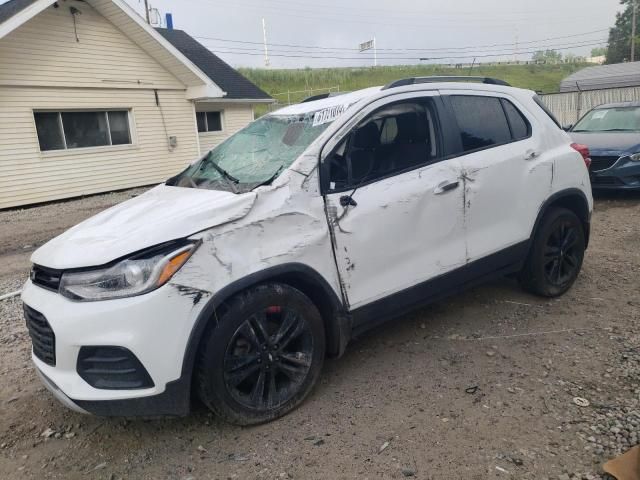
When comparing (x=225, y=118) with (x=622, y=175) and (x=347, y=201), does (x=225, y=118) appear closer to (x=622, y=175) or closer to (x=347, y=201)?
(x=622, y=175)

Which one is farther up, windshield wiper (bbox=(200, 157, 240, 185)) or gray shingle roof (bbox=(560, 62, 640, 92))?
gray shingle roof (bbox=(560, 62, 640, 92))

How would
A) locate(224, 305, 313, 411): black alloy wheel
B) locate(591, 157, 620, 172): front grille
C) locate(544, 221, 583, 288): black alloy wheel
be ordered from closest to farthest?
locate(224, 305, 313, 411): black alloy wheel < locate(544, 221, 583, 288): black alloy wheel < locate(591, 157, 620, 172): front grille

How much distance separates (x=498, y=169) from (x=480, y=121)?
390 mm

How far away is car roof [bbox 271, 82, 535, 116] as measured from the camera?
3.21 m

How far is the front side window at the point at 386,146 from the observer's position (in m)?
2.96

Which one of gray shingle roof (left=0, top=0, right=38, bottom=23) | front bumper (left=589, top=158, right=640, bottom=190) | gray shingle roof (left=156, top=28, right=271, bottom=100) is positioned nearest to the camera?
front bumper (left=589, top=158, right=640, bottom=190)

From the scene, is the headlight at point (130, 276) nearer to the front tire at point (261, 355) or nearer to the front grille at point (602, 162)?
the front tire at point (261, 355)

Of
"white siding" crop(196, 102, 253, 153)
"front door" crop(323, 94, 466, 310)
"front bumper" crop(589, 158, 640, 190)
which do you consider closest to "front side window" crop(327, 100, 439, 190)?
"front door" crop(323, 94, 466, 310)

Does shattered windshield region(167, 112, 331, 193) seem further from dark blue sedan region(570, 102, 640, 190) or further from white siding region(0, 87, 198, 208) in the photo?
white siding region(0, 87, 198, 208)

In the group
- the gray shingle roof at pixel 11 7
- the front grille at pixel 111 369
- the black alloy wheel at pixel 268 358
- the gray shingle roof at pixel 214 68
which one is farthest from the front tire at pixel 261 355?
the gray shingle roof at pixel 214 68

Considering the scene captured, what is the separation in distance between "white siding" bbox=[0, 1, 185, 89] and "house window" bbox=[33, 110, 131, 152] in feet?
2.64

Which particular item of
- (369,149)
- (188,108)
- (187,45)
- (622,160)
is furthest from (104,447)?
(187,45)

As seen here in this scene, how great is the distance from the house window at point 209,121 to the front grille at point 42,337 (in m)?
15.3

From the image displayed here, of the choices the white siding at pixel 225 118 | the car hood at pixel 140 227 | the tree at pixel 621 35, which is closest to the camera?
the car hood at pixel 140 227
